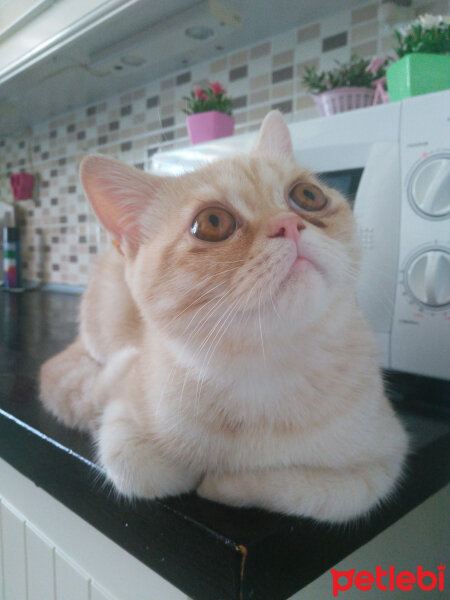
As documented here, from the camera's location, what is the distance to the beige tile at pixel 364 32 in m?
1.36

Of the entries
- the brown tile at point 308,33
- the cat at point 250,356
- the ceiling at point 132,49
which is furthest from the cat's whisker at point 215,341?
the brown tile at point 308,33

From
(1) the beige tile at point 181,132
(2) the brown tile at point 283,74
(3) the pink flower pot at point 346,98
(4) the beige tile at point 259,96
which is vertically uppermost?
(2) the brown tile at point 283,74

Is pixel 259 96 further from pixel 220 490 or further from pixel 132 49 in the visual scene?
pixel 220 490

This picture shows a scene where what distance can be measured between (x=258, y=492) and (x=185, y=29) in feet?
4.48

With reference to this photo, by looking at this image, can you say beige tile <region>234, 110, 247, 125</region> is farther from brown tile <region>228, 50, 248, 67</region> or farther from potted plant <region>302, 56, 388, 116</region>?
potted plant <region>302, 56, 388, 116</region>

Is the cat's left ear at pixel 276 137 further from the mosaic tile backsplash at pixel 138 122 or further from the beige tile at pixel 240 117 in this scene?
the beige tile at pixel 240 117

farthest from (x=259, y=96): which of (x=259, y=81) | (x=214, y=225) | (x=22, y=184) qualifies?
(x=22, y=184)

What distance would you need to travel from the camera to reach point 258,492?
1.49 ft

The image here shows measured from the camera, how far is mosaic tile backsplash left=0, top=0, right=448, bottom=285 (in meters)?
1.46

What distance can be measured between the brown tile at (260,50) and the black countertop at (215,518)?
133 cm

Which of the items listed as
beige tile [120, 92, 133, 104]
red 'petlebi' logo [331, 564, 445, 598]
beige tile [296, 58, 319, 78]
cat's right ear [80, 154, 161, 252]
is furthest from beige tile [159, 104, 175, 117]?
red 'petlebi' logo [331, 564, 445, 598]

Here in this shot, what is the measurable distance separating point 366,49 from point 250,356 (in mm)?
1274

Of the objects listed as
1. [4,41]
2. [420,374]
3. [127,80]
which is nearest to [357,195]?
[420,374]

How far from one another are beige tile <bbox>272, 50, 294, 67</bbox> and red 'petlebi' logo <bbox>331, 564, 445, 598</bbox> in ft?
4.97
